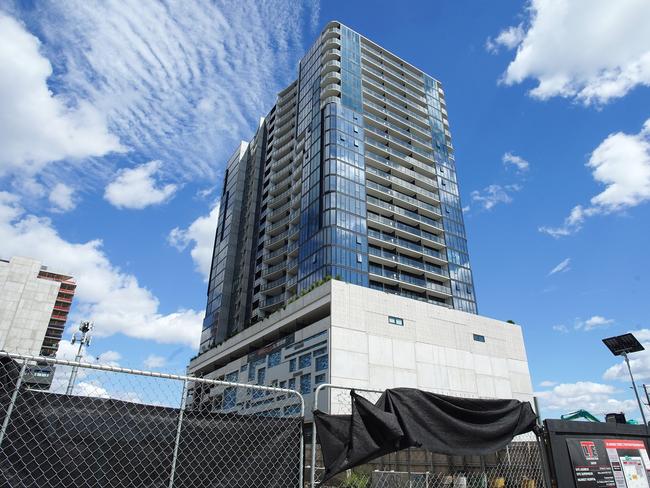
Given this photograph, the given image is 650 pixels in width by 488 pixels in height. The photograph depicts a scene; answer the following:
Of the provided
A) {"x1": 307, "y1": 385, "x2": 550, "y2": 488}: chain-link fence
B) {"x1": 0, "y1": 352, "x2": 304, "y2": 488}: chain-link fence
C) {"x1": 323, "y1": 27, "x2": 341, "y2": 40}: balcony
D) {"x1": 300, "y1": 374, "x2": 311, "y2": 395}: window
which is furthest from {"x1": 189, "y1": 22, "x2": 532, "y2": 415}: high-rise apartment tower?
{"x1": 0, "y1": 352, "x2": 304, "y2": 488}: chain-link fence

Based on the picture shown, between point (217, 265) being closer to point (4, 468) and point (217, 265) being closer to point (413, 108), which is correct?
point (413, 108)

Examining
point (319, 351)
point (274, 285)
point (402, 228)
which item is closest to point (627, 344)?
Result: point (319, 351)

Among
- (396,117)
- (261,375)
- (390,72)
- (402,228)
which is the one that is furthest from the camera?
(390,72)

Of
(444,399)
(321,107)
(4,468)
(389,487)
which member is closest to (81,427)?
(4,468)

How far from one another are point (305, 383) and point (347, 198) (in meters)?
26.3

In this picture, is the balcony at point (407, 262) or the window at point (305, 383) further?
the balcony at point (407, 262)

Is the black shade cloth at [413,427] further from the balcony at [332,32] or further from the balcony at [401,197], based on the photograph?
the balcony at [332,32]

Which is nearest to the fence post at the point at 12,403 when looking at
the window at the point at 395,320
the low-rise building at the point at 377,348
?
the low-rise building at the point at 377,348

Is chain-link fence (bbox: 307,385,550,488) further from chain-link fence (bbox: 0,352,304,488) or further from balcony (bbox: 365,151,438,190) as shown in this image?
balcony (bbox: 365,151,438,190)

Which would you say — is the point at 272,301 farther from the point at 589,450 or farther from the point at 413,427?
the point at 413,427

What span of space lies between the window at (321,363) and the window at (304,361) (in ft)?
5.68

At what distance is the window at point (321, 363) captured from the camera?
4306 cm

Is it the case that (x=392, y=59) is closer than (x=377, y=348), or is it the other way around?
(x=377, y=348)

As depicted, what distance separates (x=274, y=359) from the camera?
→ 51.7 metres
